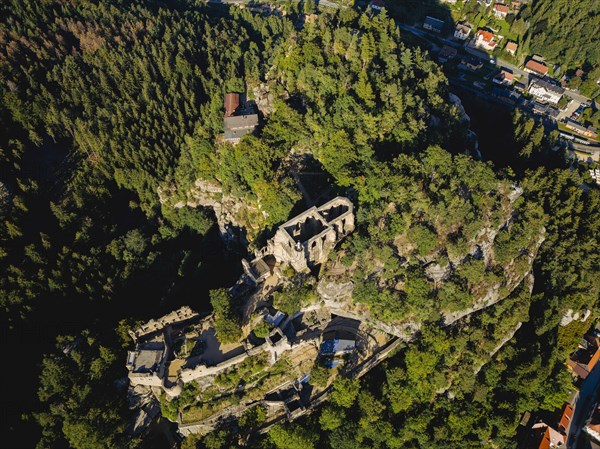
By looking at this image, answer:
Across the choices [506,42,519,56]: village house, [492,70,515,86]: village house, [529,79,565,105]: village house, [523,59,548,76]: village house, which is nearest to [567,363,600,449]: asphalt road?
[529,79,565,105]: village house

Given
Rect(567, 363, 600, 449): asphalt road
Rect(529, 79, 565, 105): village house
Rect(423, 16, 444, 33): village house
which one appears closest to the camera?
Rect(567, 363, 600, 449): asphalt road

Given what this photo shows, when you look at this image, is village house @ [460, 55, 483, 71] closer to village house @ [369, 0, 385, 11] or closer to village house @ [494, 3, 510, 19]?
village house @ [494, 3, 510, 19]

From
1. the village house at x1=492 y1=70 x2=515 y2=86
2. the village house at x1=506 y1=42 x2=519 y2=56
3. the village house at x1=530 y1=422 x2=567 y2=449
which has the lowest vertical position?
the village house at x1=530 y1=422 x2=567 y2=449

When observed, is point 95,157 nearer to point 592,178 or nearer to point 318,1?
point 318,1

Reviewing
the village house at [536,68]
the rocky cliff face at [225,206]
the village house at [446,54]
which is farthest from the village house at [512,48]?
the rocky cliff face at [225,206]

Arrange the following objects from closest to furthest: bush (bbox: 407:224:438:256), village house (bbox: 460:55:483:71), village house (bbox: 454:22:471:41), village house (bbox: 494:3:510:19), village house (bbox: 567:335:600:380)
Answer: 1. bush (bbox: 407:224:438:256)
2. village house (bbox: 567:335:600:380)
3. village house (bbox: 460:55:483:71)
4. village house (bbox: 454:22:471:41)
5. village house (bbox: 494:3:510:19)

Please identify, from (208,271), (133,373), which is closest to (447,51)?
(208,271)
